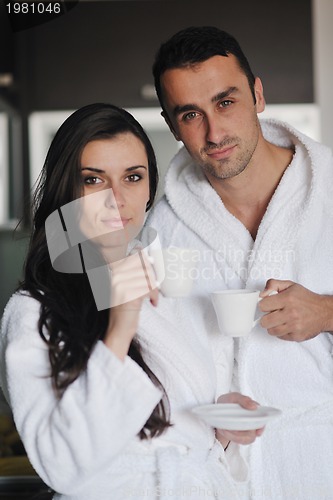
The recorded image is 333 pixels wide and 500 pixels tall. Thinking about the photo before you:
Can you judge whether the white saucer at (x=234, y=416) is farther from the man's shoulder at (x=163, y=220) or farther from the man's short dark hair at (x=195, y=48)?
the man's short dark hair at (x=195, y=48)

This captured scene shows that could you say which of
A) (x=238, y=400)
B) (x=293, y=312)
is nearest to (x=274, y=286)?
(x=293, y=312)

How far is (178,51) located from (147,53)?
1.13 metres

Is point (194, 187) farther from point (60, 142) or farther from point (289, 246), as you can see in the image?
point (60, 142)

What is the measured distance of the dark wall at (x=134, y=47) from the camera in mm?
1979

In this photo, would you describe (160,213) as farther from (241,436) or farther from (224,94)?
(241,436)

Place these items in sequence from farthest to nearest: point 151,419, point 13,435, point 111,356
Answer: point 13,435, point 151,419, point 111,356

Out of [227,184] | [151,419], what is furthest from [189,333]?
[227,184]

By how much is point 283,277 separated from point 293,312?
0.37 feet

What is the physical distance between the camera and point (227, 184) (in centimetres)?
105

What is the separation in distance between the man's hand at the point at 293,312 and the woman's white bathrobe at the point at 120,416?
0.34 feet

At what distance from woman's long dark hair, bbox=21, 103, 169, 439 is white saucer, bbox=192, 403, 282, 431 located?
2.2 inches

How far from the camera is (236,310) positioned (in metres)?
0.80

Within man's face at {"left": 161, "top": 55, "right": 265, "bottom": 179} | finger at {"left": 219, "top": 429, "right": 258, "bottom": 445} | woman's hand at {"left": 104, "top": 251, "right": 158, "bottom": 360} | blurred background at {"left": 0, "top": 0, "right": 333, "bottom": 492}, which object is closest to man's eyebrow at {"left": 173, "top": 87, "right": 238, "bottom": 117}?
man's face at {"left": 161, "top": 55, "right": 265, "bottom": 179}

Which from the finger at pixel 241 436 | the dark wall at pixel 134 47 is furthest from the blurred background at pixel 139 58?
the finger at pixel 241 436
